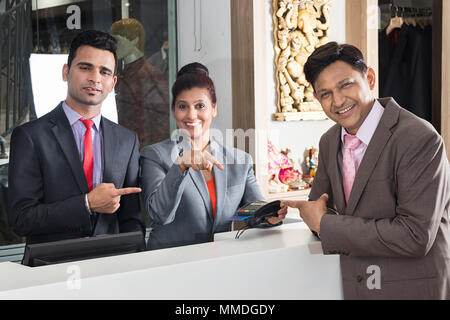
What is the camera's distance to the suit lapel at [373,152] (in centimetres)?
205

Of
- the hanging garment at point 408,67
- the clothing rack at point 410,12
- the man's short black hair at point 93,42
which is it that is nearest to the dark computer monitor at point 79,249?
the man's short black hair at point 93,42

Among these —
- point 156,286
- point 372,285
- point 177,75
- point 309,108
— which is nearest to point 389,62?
point 309,108

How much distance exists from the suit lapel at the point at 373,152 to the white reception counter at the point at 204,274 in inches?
10.0

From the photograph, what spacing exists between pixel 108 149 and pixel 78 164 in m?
0.19

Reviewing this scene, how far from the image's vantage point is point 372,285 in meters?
2.03

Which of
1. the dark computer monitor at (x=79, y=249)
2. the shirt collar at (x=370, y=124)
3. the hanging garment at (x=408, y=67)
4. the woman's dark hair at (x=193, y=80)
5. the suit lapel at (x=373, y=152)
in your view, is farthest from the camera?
the hanging garment at (x=408, y=67)

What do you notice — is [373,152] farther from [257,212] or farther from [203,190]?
[203,190]

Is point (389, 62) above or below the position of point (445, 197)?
above

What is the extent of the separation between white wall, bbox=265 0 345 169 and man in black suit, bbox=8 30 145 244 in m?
1.11

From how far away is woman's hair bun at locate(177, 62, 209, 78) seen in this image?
11.6 feet

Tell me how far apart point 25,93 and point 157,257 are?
61.6 inches

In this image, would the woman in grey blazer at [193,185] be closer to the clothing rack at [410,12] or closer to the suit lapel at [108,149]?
the suit lapel at [108,149]

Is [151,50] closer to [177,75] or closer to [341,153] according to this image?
[177,75]

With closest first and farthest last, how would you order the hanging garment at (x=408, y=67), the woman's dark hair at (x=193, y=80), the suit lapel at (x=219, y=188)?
1. the suit lapel at (x=219, y=188)
2. the woman's dark hair at (x=193, y=80)
3. the hanging garment at (x=408, y=67)
